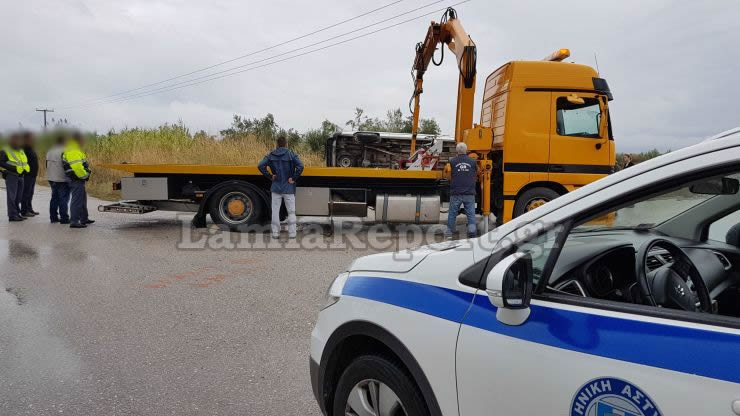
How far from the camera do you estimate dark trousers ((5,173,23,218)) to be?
10336 mm

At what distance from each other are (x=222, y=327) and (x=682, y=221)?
350cm

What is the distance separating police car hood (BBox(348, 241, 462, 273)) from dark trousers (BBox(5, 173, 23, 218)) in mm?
10690

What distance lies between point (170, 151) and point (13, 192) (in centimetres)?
812

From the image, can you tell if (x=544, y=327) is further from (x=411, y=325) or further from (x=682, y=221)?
(x=682, y=221)

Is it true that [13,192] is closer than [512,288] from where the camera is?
No

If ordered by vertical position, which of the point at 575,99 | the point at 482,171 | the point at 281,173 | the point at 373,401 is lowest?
the point at 373,401

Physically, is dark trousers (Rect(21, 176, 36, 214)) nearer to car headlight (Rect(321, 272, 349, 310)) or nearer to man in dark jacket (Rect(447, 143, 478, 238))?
man in dark jacket (Rect(447, 143, 478, 238))

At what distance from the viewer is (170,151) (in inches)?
726

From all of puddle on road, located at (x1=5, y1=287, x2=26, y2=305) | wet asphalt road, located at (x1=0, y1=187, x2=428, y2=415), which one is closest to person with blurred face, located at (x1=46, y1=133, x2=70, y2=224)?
wet asphalt road, located at (x1=0, y1=187, x2=428, y2=415)

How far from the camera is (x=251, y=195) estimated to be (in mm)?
9289

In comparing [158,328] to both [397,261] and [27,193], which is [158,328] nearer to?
[397,261]

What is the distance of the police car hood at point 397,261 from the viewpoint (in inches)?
86.1
